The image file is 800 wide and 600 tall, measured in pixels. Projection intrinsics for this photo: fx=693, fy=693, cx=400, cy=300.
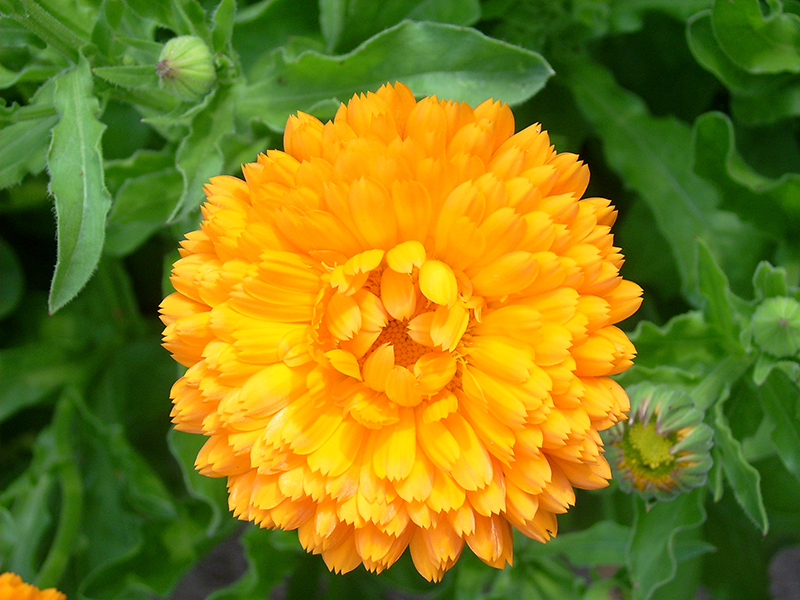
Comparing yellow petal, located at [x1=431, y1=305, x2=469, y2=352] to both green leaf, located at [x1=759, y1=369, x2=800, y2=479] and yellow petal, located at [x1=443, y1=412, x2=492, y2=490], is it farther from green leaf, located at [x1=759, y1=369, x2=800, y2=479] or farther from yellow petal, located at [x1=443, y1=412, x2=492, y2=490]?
green leaf, located at [x1=759, y1=369, x2=800, y2=479]

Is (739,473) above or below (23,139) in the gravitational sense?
below

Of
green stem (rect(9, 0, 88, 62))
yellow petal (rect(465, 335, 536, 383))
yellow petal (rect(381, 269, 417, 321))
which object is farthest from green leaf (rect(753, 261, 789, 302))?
green stem (rect(9, 0, 88, 62))

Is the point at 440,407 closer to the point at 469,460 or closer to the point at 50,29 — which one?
the point at 469,460

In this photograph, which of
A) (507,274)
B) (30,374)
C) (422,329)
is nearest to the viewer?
(507,274)

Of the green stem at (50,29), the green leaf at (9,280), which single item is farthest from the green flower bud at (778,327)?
the green leaf at (9,280)

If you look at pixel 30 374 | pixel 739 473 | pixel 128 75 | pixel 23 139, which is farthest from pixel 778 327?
pixel 30 374

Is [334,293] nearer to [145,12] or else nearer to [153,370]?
[145,12]

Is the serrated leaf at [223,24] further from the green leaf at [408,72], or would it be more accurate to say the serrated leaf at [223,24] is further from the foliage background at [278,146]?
the green leaf at [408,72]
